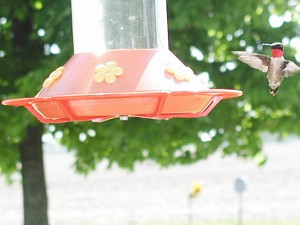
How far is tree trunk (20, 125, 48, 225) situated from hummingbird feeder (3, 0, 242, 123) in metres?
5.99

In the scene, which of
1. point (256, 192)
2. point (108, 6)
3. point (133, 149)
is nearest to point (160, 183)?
point (256, 192)

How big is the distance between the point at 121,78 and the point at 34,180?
6759 millimetres

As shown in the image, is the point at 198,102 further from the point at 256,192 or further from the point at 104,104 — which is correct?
the point at 256,192

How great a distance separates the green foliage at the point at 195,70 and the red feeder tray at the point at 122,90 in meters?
3.64


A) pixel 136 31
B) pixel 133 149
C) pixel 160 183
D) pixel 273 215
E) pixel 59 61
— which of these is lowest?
pixel 160 183

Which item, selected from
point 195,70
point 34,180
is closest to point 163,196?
point 34,180

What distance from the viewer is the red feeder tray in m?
3.55

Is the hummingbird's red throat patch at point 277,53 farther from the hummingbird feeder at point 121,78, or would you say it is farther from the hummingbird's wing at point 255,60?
Answer: the hummingbird feeder at point 121,78

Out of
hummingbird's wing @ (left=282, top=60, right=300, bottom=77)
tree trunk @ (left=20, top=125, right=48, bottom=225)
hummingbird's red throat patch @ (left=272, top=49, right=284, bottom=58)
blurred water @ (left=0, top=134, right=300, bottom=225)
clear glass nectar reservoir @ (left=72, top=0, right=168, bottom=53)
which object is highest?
clear glass nectar reservoir @ (left=72, top=0, right=168, bottom=53)

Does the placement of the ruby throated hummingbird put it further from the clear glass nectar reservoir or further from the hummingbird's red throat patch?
the clear glass nectar reservoir

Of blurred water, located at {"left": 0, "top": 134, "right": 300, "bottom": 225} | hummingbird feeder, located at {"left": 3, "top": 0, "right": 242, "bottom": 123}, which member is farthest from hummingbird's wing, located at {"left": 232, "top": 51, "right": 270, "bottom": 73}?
blurred water, located at {"left": 0, "top": 134, "right": 300, "bottom": 225}

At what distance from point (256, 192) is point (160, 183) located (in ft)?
18.2

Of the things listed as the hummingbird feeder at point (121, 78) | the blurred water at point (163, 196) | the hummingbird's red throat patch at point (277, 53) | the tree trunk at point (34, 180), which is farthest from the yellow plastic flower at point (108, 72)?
the blurred water at point (163, 196)

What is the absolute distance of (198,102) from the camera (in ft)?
12.5
